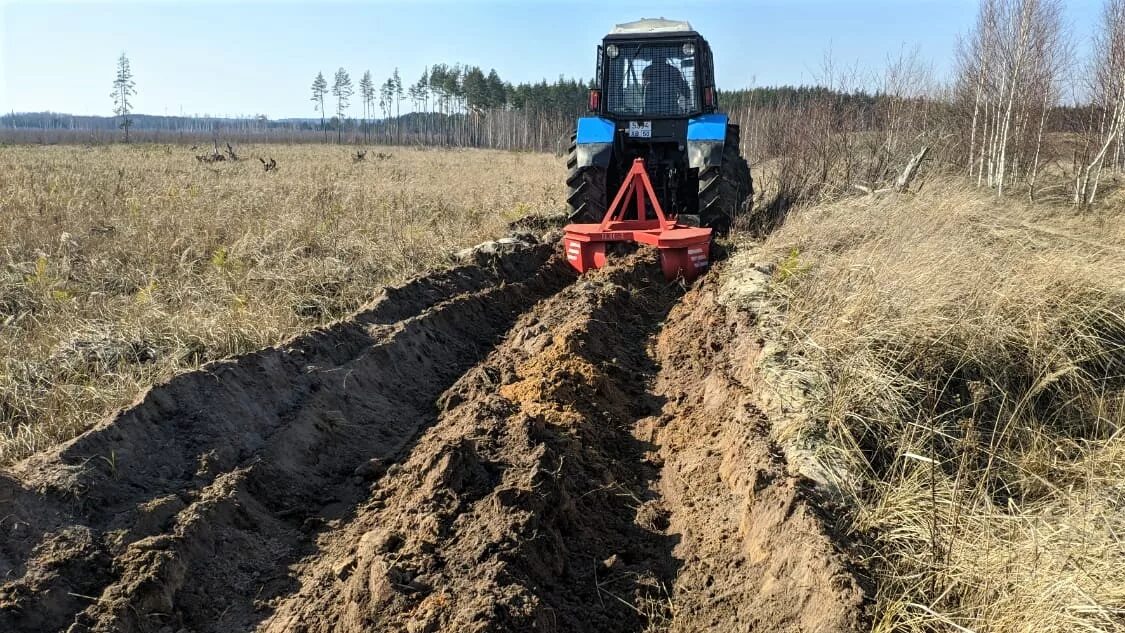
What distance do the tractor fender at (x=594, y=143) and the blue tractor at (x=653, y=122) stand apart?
0.01m

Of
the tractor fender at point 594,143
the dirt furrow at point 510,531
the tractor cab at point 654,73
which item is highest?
the tractor cab at point 654,73

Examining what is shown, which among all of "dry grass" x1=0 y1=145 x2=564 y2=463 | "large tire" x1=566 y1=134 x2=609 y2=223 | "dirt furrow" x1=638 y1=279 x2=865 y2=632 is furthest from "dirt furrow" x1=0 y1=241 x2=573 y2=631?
"large tire" x1=566 y1=134 x2=609 y2=223

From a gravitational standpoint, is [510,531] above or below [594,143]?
below

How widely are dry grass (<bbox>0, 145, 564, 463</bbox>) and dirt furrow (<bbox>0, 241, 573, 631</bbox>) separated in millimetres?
477

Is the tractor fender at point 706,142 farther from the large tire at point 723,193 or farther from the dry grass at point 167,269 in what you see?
the dry grass at point 167,269

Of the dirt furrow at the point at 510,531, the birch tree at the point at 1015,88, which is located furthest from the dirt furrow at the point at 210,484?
the birch tree at the point at 1015,88

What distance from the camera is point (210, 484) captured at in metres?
3.57

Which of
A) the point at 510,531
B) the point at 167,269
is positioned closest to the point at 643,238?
the point at 167,269

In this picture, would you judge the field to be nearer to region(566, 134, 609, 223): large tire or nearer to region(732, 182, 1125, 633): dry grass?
region(732, 182, 1125, 633): dry grass

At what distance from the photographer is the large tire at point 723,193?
27.5ft

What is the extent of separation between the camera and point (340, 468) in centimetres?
407

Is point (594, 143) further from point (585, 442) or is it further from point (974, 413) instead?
point (974, 413)

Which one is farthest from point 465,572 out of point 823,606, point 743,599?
point 823,606

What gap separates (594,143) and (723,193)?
59.0 inches
